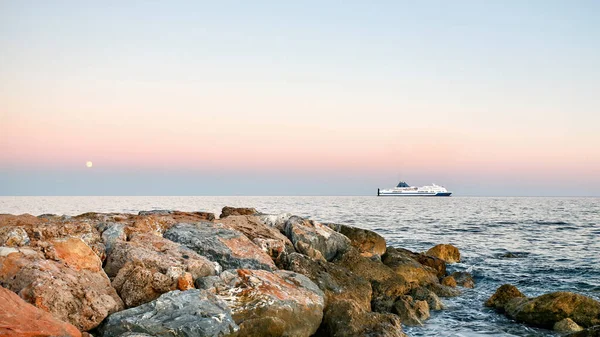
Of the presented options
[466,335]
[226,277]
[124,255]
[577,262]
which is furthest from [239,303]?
[577,262]

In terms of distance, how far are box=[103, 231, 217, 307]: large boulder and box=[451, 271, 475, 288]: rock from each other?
1277 centimetres

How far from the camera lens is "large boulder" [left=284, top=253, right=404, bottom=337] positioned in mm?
10320

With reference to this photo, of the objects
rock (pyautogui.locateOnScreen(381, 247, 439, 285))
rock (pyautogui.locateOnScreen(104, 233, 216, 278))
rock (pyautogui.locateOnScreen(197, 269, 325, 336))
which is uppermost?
rock (pyautogui.locateOnScreen(104, 233, 216, 278))

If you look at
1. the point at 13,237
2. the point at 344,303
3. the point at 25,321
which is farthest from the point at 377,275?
the point at 25,321

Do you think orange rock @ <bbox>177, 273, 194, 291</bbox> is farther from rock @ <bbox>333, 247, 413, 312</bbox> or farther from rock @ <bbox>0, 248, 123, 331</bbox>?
rock @ <bbox>333, 247, 413, 312</bbox>

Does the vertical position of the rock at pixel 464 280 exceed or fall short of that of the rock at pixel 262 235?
it falls short

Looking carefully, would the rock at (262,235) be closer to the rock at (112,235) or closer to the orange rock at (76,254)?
the rock at (112,235)

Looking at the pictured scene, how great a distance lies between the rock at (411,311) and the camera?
13.6m

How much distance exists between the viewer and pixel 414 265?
18625 mm

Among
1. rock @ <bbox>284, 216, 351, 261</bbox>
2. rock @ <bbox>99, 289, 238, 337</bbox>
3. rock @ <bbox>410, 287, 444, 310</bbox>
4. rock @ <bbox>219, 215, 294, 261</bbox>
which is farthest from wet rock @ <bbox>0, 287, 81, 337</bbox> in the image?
rock @ <bbox>410, 287, 444, 310</bbox>

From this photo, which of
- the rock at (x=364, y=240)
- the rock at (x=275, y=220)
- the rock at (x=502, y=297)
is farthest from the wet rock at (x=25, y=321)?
the rock at (x=364, y=240)

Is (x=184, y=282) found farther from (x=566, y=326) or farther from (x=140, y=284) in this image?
(x=566, y=326)

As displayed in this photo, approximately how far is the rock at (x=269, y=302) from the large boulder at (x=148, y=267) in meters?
0.90

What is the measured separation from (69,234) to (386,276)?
34.2 feet
